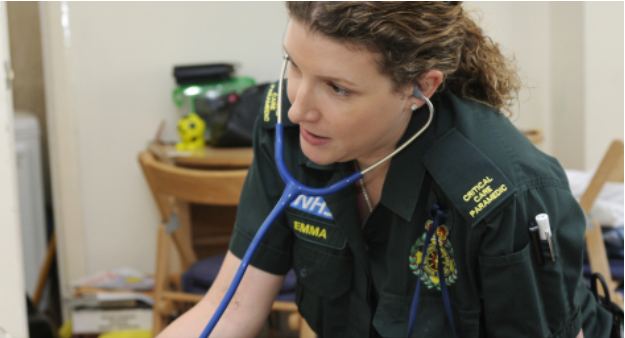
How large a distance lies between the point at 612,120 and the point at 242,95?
1522 millimetres

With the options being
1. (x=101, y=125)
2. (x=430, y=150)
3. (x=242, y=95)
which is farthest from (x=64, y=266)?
(x=430, y=150)

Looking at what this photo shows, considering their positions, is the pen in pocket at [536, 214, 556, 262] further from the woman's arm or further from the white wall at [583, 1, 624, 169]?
the white wall at [583, 1, 624, 169]

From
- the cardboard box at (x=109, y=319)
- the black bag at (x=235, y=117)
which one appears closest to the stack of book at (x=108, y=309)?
the cardboard box at (x=109, y=319)

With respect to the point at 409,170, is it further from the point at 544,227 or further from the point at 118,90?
the point at 118,90

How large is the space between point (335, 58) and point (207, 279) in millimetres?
1023

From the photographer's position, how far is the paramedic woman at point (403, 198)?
703 millimetres

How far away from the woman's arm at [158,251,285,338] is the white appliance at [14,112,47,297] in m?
1.46

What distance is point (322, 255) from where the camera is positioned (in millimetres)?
905

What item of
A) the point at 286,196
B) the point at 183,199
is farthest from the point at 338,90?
the point at 183,199

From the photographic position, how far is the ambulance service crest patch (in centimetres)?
81

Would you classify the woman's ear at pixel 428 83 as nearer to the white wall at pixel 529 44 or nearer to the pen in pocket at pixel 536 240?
the pen in pocket at pixel 536 240

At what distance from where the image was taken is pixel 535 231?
739mm

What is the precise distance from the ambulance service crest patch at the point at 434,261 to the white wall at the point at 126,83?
1442mm

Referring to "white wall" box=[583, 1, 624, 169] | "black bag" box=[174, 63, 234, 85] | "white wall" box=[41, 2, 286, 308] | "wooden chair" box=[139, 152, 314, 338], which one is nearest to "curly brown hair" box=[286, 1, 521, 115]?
"wooden chair" box=[139, 152, 314, 338]
